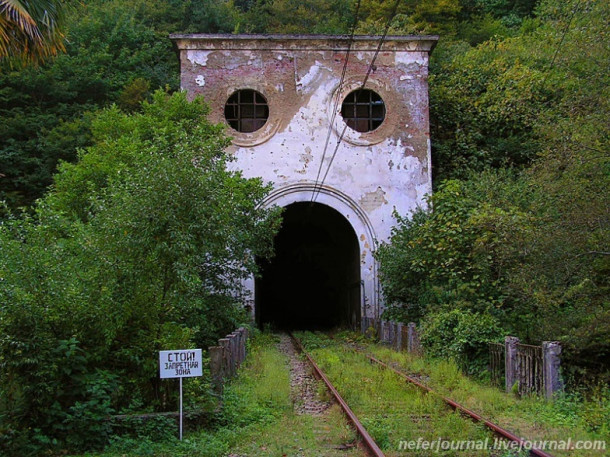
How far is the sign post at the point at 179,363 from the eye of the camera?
858 cm

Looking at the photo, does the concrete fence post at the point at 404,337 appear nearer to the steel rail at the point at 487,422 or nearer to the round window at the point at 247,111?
the steel rail at the point at 487,422

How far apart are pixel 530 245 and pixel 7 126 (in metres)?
24.5

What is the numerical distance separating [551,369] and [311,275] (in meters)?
27.9

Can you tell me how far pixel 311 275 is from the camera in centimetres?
3753

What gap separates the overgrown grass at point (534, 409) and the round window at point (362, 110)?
44.8 feet

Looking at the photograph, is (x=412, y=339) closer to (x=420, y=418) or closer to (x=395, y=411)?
(x=395, y=411)

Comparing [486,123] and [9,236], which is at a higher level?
[486,123]

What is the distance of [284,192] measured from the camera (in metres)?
23.9

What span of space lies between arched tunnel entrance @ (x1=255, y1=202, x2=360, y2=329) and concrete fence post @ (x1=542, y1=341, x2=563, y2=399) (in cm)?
1535

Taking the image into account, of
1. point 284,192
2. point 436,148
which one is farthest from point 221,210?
point 436,148

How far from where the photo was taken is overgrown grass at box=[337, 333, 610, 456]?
7.64 meters

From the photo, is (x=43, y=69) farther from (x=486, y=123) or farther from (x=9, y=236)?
(x=9, y=236)

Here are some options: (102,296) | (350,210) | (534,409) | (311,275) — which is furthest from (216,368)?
(311,275)


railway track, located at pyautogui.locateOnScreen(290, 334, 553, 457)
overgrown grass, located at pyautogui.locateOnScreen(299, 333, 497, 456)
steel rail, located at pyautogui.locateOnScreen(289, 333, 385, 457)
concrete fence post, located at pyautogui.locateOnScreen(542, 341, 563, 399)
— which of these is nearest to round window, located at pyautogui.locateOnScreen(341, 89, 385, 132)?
overgrown grass, located at pyautogui.locateOnScreen(299, 333, 497, 456)
